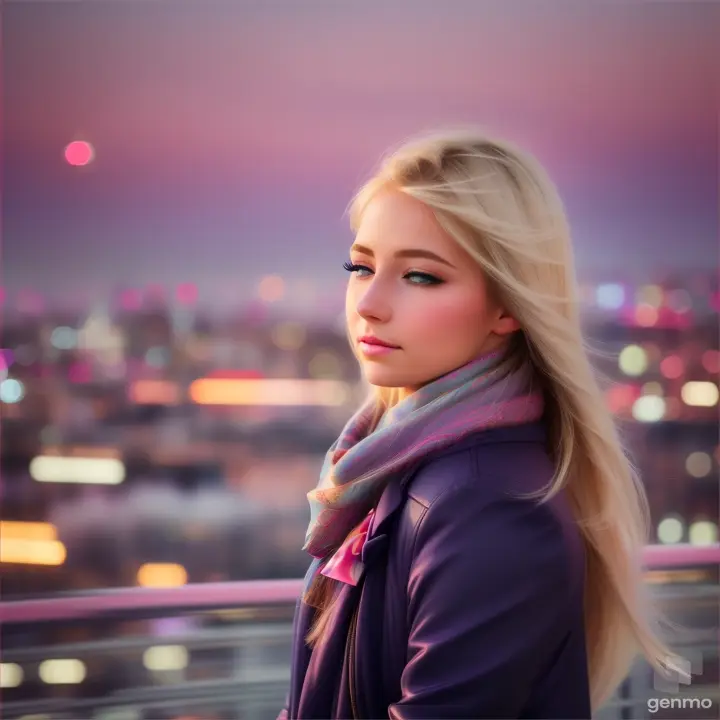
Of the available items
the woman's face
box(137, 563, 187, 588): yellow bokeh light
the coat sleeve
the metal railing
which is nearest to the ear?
the woman's face

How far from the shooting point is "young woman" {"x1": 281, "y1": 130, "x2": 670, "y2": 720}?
113 cm

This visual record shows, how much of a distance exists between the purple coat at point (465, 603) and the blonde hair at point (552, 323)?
76mm

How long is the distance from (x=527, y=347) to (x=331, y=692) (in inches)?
22.4

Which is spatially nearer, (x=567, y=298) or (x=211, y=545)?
(x=567, y=298)

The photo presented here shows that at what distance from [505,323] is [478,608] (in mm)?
411

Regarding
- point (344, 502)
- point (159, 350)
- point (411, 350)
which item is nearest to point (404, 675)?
point (344, 502)

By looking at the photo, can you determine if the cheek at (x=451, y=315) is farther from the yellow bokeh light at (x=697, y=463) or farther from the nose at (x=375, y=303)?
the yellow bokeh light at (x=697, y=463)

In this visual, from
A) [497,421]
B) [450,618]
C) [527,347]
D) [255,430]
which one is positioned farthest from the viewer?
[255,430]

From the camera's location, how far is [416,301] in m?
1.27

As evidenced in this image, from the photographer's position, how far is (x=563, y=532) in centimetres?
121

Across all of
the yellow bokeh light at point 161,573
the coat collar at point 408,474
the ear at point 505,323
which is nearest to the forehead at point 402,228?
the ear at point 505,323

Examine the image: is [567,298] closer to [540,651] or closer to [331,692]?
[540,651]

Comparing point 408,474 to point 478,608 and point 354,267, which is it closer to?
point 478,608

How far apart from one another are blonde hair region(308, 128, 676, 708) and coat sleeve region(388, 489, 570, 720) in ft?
0.31
